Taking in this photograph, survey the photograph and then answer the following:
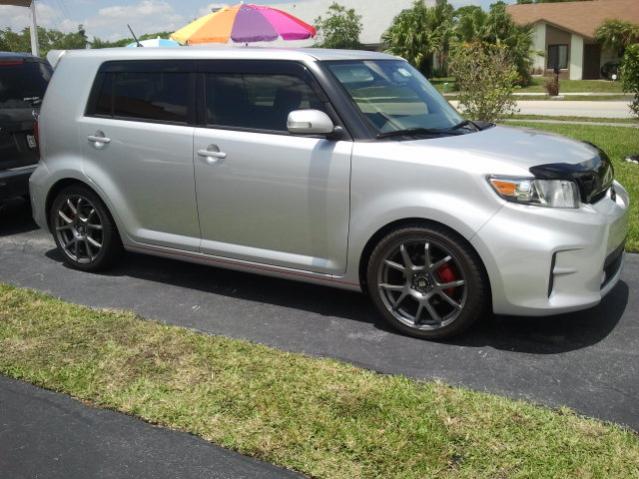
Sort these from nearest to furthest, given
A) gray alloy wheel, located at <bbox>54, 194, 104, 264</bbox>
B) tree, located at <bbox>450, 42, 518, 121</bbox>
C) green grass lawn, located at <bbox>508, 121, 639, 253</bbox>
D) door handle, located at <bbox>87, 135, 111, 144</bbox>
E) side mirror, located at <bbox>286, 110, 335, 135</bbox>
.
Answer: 1. side mirror, located at <bbox>286, 110, 335, 135</bbox>
2. door handle, located at <bbox>87, 135, 111, 144</bbox>
3. gray alloy wheel, located at <bbox>54, 194, 104, 264</bbox>
4. green grass lawn, located at <bbox>508, 121, 639, 253</bbox>
5. tree, located at <bbox>450, 42, 518, 121</bbox>

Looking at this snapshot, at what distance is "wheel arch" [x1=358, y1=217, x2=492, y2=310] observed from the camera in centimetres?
421

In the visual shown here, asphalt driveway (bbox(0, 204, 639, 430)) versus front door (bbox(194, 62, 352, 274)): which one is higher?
front door (bbox(194, 62, 352, 274))

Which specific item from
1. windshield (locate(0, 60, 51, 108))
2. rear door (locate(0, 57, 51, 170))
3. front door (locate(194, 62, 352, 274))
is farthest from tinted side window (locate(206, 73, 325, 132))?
windshield (locate(0, 60, 51, 108))

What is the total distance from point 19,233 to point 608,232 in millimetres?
5843

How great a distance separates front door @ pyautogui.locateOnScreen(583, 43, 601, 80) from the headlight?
46250mm

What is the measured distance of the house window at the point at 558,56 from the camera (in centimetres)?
4700

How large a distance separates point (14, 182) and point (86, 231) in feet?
5.67

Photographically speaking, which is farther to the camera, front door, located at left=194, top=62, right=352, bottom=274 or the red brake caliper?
front door, located at left=194, top=62, right=352, bottom=274

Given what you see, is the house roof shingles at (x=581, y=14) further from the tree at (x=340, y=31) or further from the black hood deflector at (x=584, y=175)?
the black hood deflector at (x=584, y=175)

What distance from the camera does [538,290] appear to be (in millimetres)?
4090

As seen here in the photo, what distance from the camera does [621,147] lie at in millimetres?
12180

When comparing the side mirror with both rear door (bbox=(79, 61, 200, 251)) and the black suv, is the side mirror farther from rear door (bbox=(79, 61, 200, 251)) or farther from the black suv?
the black suv

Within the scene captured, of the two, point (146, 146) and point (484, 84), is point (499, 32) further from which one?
point (146, 146)

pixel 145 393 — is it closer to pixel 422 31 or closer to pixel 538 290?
pixel 538 290
